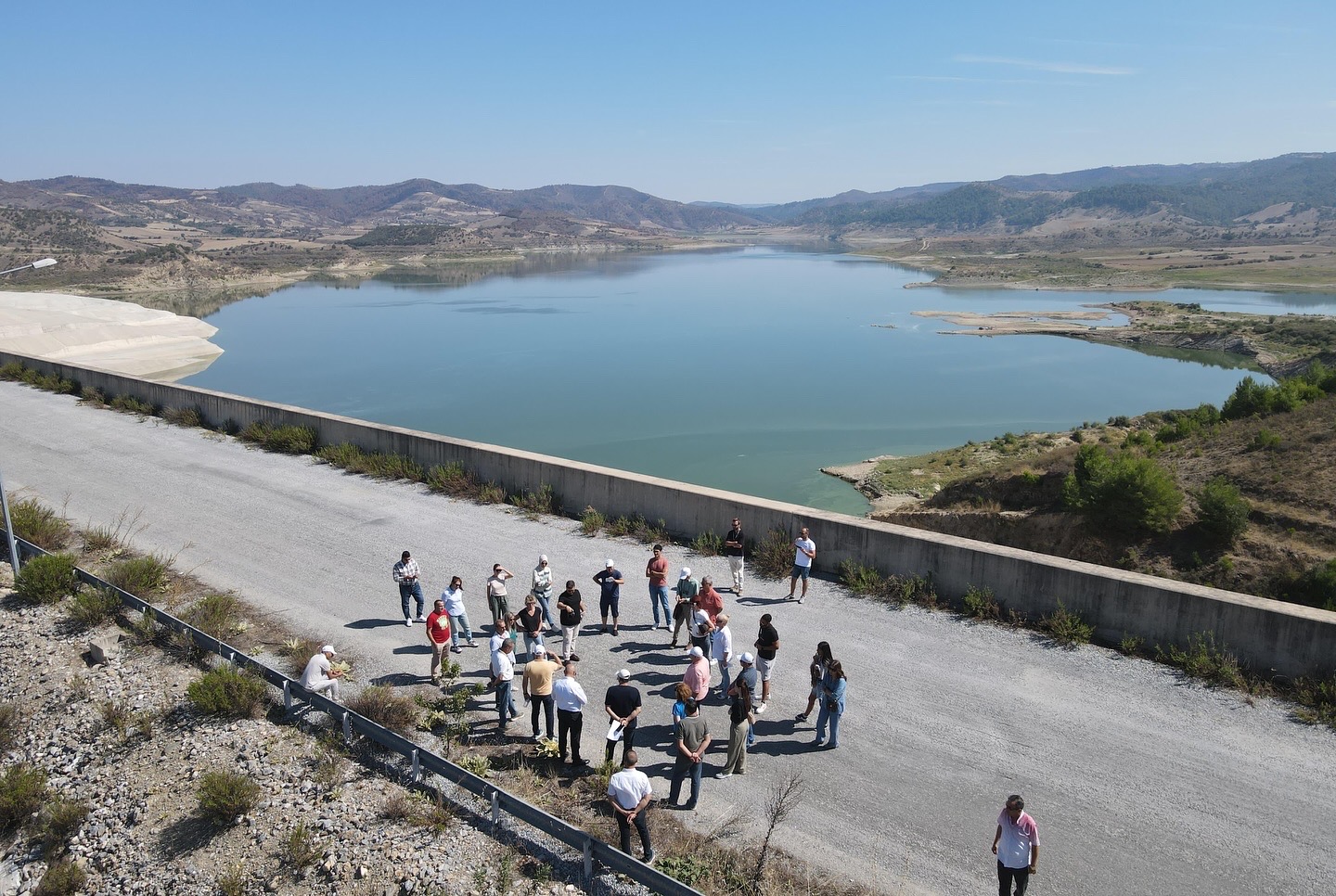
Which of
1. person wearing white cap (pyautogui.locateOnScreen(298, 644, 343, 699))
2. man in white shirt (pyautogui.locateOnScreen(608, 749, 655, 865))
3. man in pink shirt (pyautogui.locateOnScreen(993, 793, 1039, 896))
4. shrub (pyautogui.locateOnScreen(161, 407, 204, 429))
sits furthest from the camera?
shrub (pyautogui.locateOnScreen(161, 407, 204, 429))

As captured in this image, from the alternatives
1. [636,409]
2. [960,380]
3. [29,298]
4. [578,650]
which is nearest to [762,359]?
[960,380]

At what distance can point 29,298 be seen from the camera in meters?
59.5

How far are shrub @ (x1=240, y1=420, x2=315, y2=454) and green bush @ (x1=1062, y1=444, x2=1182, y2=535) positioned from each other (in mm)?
15622

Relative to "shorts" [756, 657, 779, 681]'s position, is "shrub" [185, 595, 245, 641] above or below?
below

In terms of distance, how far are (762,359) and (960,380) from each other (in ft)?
42.9

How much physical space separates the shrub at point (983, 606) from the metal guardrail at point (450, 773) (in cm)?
581

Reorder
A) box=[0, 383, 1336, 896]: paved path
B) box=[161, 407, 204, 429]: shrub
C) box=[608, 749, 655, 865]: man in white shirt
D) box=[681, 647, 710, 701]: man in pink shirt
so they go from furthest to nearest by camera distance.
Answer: box=[161, 407, 204, 429]: shrub
box=[681, 647, 710, 701]: man in pink shirt
box=[0, 383, 1336, 896]: paved path
box=[608, 749, 655, 865]: man in white shirt

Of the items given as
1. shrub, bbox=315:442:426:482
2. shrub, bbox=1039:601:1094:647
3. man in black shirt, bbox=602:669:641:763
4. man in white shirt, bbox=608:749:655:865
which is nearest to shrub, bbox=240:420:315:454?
shrub, bbox=315:442:426:482

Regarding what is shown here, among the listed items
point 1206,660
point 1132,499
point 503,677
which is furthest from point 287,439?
point 1206,660

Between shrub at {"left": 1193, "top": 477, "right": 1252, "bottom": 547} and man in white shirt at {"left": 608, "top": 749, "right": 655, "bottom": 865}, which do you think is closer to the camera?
man in white shirt at {"left": 608, "top": 749, "right": 655, "bottom": 865}

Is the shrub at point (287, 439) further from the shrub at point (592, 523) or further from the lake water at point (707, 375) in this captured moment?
the lake water at point (707, 375)

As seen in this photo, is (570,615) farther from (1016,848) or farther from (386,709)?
(1016,848)

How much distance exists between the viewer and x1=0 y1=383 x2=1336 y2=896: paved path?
23.0 feet

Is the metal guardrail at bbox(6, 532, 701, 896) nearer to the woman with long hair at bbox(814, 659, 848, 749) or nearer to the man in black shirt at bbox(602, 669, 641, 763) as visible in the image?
the man in black shirt at bbox(602, 669, 641, 763)
